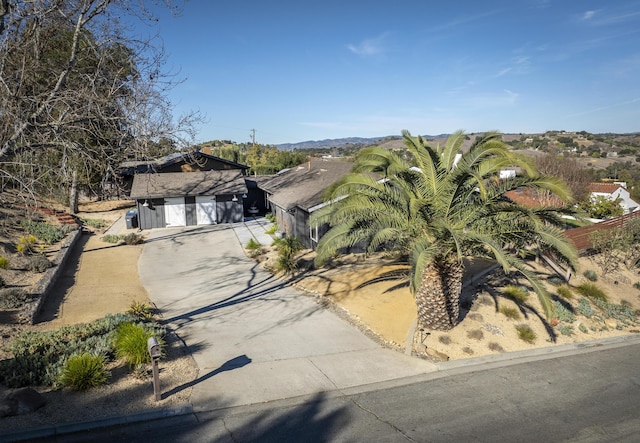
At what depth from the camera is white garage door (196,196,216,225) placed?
92.5 feet

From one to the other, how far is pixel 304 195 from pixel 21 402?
15629mm

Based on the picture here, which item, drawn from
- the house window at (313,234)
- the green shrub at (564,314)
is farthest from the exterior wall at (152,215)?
the green shrub at (564,314)

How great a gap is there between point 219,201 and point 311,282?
15277 millimetres

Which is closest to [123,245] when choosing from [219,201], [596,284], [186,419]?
[219,201]

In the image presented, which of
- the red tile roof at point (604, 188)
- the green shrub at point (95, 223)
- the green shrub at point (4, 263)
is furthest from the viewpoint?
the red tile roof at point (604, 188)

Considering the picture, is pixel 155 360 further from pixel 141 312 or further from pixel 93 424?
pixel 141 312

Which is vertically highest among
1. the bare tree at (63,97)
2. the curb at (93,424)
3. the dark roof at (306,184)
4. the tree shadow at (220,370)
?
the bare tree at (63,97)

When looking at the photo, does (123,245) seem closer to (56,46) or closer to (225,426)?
(56,46)

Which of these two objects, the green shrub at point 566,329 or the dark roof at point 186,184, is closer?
the green shrub at point 566,329

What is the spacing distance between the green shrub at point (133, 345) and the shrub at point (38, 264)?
8215mm

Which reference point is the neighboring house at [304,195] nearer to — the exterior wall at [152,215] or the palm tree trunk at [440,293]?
the palm tree trunk at [440,293]

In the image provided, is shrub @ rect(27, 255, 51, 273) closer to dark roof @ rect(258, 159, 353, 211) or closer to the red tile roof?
dark roof @ rect(258, 159, 353, 211)

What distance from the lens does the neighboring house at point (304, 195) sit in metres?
19.4

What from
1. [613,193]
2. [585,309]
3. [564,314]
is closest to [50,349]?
[564,314]
